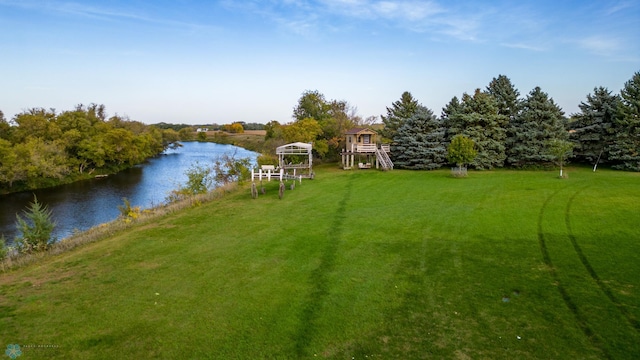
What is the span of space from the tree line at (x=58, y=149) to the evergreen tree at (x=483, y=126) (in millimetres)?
36877

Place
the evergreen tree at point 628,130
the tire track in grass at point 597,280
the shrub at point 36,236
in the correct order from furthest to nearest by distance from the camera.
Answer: the evergreen tree at point 628,130, the shrub at point 36,236, the tire track in grass at point 597,280

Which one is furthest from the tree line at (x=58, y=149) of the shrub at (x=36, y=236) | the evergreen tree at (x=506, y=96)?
the evergreen tree at (x=506, y=96)

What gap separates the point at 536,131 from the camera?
30391 millimetres

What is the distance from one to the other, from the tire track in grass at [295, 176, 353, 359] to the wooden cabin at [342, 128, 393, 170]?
1849 centimetres

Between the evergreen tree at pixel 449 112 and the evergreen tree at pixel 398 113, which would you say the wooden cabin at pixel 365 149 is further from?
the evergreen tree at pixel 449 112

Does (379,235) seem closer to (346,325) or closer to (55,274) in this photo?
(346,325)

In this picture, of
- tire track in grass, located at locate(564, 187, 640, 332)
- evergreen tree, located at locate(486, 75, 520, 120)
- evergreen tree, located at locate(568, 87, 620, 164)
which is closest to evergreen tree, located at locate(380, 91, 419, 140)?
evergreen tree, located at locate(486, 75, 520, 120)

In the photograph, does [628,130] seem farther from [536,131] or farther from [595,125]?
[536,131]

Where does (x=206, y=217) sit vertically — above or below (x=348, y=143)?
below

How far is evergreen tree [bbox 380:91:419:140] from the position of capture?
36188 millimetres

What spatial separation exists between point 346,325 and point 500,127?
3029 centimetres

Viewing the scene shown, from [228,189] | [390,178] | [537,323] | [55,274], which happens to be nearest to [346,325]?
[537,323]

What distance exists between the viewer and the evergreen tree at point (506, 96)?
32.6 m

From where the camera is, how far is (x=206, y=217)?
16688 mm
